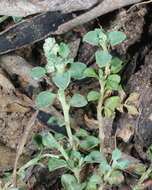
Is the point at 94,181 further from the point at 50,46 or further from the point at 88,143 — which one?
the point at 50,46

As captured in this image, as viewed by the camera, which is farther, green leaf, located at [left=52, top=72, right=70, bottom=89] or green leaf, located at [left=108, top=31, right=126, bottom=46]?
green leaf, located at [left=108, top=31, right=126, bottom=46]

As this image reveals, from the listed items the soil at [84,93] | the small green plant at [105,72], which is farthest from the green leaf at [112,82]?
the soil at [84,93]

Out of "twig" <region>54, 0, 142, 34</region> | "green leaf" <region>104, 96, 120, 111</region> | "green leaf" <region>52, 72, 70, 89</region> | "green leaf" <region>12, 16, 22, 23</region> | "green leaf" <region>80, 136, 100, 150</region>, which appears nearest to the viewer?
"green leaf" <region>52, 72, 70, 89</region>

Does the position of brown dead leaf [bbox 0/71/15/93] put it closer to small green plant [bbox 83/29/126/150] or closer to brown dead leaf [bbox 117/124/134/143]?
small green plant [bbox 83/29/126/150]

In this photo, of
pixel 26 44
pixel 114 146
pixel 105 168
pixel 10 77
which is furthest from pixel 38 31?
pixel 105 168

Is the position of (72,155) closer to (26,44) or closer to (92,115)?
(92,115)

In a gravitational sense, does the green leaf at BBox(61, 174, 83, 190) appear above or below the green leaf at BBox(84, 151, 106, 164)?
below

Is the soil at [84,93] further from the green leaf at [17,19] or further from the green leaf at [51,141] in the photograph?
the green leaf at [51,141]

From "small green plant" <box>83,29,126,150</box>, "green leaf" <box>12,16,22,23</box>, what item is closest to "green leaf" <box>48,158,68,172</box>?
"small green plant" <box>83,29,126,150</box>
